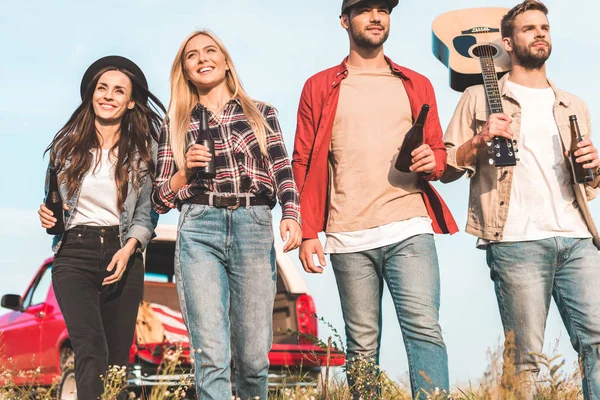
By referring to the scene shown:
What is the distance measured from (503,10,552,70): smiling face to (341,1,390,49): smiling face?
83 centimetres

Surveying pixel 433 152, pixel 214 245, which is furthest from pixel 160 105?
pixel 433 152

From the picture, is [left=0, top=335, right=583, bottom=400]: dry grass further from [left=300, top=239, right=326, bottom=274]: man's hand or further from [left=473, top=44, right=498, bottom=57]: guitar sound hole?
[left=473, top=44, right=498, bottom=57]: guitar sound hole

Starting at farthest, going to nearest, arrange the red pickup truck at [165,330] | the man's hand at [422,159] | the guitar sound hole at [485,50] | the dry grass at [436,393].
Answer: the red pickup truck at [165,330] → the guitar sound hole at [485,50] → the man's hand at [422,159] → the dry grass at [436,393]

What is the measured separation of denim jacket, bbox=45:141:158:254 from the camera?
5.24 meters

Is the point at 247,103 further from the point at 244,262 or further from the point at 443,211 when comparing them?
the point at 443,211

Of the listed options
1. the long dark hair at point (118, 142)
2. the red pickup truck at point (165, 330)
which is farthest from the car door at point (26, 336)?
the long dark hair at point (118, 142)

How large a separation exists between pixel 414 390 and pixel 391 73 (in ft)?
6.25

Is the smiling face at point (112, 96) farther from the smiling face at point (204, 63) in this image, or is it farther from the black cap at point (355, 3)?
the black cap at point (355, 3)

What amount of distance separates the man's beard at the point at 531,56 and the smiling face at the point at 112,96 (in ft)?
8.08

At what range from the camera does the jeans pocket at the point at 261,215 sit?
475cm

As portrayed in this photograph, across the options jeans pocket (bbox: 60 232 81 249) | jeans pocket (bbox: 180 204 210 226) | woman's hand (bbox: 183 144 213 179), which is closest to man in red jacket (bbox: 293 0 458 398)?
jeans pocket (bbox: 180 204 210 226)

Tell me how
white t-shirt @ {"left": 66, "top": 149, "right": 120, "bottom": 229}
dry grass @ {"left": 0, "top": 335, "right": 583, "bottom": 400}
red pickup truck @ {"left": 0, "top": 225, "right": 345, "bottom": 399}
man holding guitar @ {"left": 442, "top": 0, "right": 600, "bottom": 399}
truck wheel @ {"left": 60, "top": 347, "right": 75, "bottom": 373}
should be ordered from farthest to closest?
truck wheel @ {"left": 60, "top": 347, "right": 75, "bottom": 373}, red pickup truck @ {"left": 0, "top": 225, "right": 345, "bottom": 399}, white t-shirt @ {"left": 66, "top": 149, "right": 120, "bottom": 229}, man holding guitar @ {"left": 442, "top": 0, "right": 600, "bottom": 399}, dry grass @ {"left": 0, "top": 335, "right": 583, "bottom": 400}

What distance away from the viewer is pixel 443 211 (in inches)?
202

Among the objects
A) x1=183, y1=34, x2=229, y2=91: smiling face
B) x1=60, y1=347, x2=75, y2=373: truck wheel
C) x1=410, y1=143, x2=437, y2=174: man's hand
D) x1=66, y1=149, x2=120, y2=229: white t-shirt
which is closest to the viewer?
x1=410, y1=143, x2=437, y2=174: man's hand
